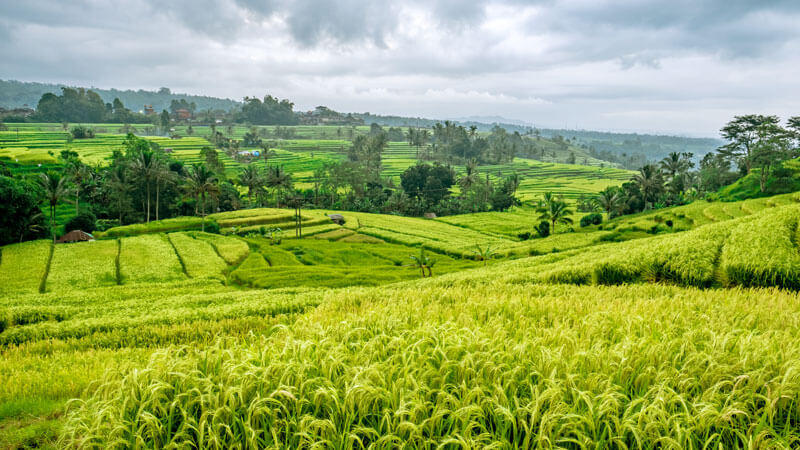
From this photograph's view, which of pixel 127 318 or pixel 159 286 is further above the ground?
pixel 127 318

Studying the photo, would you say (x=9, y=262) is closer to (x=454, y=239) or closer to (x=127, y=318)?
(x=127, y=318)

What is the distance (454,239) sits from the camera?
48.9m

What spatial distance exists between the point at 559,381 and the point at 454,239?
45.2m

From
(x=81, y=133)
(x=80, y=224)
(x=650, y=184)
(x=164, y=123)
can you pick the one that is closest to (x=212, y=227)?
(x=80, y=224)

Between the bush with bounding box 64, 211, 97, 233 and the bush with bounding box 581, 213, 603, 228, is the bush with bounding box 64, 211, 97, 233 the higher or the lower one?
the lower one

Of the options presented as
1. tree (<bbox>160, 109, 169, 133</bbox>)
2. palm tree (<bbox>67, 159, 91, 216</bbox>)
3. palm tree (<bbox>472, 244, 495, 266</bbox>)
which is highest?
tree (<bbox>160, 109, 169, 133</bbox>)

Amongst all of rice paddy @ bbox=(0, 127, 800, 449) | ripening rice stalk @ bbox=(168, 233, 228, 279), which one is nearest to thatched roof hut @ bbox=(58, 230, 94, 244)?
ripening rice stalk @ bbox=(168, 233, 228, 279)

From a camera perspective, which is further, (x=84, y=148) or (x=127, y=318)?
(x=84, y=148)

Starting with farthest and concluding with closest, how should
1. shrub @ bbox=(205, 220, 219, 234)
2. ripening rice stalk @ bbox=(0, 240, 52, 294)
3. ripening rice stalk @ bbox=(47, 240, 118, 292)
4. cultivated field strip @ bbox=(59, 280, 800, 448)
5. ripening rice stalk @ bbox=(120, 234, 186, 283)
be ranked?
shrub @ bbox=(205, 220, 219, 234) < ripening rice stalk @ bbox=(120, 234, 186, 283) < ripening rice stalk @ bbox=(47, 240, 118, 292) < ripening rice stalk @ bbox=(0, 240, 52, 294) < cultivated field strip @ bbox=(59, 280, 800, 448)

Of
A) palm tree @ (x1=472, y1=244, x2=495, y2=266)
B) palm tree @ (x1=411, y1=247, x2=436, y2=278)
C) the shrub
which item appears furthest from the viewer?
the shrub

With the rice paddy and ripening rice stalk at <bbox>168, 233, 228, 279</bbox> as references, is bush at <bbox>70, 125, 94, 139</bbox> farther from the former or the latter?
the rice paddy

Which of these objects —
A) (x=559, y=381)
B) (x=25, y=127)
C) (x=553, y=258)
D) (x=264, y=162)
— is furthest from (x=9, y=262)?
(x=25, y=127)

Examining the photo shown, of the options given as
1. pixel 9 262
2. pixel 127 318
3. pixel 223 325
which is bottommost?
pixel 9 262

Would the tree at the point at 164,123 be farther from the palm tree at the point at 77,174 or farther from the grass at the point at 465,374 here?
the grass at the point at 465,374
